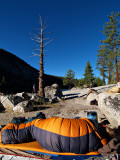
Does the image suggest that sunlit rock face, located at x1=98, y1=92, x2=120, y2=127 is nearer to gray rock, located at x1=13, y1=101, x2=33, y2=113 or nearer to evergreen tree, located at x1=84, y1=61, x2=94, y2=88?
gray rock, located at x1=13, y1=101, x2=33, y2=113

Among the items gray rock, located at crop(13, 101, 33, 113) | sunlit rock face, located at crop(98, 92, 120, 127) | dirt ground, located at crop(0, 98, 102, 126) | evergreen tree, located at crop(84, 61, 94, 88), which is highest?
evergreen tree, located at crop(84, 61, 94, 88)

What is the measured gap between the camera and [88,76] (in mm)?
31328

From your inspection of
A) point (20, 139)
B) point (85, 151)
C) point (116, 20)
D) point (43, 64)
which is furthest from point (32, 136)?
point (116, 20)

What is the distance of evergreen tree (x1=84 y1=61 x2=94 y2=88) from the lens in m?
30.5

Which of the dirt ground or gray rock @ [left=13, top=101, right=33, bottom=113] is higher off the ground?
gray rock @ [left=13, top=101, right=33, bottom=113]

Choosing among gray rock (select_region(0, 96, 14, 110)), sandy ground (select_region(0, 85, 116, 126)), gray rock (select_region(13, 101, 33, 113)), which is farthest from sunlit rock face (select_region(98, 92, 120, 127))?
gray rock (select_region(0, 96, 14, 110))

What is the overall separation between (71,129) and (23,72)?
149 ft

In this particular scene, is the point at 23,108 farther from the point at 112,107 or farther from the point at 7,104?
the point at 112,107

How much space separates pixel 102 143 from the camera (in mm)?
1801

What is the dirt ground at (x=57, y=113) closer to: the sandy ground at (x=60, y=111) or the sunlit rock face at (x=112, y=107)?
the sandy ground at (x=60, y=111)

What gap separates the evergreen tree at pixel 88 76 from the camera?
1202 inches

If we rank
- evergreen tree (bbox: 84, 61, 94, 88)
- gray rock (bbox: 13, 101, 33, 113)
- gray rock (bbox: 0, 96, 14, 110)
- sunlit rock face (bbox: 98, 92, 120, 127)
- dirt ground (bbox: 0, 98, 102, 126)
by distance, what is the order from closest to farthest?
sunlit rock face (bbox: 98, 92, 120, 127) < dirt ground (bbox: 0, 98, 102, 126) < gray rock (bbox: 13, 101, 33, 113) < gray rock (bbox: 0, 96, 14, 110) < evergreen tree (bbox: 84, 61, 94, 88)

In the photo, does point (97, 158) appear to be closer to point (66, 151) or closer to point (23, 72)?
point (66, 151)

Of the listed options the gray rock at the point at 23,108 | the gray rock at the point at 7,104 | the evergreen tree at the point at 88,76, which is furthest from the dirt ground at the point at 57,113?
the evergreen tree at the point at 88,76
